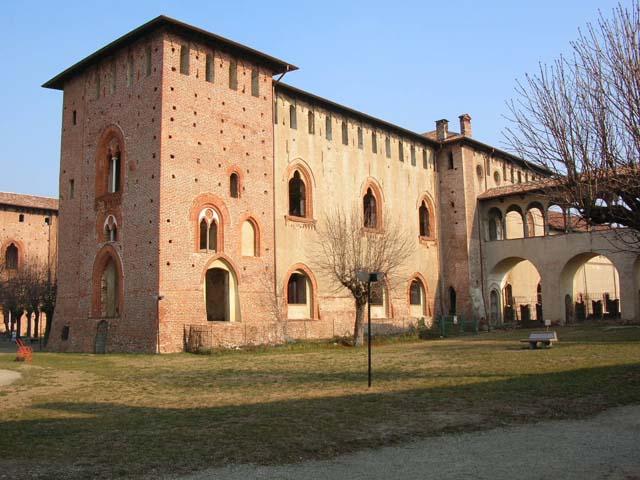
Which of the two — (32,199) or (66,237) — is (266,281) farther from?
(32,199)

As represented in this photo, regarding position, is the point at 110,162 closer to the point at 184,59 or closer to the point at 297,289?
the point at 184,59

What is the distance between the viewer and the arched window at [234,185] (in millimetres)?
26497

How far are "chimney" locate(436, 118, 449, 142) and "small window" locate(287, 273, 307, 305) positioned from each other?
14.9 metres

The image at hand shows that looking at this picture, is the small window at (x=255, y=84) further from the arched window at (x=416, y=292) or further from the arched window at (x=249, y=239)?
the arched window at (x=416, y=292)

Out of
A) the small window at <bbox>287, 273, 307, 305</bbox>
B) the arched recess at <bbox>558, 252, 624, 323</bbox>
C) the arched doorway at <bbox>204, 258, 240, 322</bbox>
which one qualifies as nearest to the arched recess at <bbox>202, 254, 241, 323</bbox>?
the arched doorway at <bbox>204, 258, 240, 322</bbox>

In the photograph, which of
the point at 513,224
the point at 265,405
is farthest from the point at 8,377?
the point at 513,224

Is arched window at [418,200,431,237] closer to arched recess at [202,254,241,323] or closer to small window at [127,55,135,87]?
arched recess at [202,254,241,323]

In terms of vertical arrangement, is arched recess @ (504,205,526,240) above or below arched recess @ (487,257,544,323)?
above

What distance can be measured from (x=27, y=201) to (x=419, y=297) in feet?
98.0

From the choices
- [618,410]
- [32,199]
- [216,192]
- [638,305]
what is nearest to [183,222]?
[216,192]

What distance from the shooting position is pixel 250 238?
27109 millimetres

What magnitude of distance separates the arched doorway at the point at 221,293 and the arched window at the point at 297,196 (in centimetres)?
495

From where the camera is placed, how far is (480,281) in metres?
38.0

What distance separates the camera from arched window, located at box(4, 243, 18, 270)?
47000 millimetres
